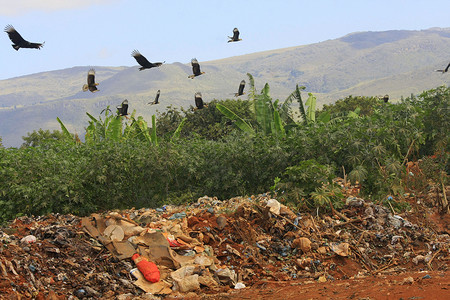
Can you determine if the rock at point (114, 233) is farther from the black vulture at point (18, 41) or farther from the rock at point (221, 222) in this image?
the black vulture at point (18, 41)

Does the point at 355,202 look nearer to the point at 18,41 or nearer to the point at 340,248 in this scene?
the point at 340,248

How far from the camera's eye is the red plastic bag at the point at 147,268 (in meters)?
5.58

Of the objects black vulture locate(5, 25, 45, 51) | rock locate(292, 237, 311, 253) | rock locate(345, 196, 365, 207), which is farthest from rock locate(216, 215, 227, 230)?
black vulture locate(5, 25, 45, 51)

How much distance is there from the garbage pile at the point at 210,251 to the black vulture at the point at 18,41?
13.0 feet

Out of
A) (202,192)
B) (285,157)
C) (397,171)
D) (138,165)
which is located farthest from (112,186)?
(397,171)

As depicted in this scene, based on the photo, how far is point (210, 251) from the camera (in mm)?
6109

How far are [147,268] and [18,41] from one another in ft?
18.4

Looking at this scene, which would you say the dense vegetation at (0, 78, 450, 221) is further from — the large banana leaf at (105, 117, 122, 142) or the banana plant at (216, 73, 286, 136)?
the banana plant at (216, 73, 286, 136)

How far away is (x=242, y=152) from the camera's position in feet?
31.5

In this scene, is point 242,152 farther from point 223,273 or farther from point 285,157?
point 223,273

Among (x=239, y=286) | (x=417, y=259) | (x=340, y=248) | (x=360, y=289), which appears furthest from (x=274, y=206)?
(x=360, y=289)

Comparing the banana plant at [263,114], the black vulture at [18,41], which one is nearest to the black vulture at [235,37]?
the banana plant at [263,114]

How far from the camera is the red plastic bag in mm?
5578

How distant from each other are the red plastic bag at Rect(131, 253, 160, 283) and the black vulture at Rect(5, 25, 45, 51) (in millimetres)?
5067
